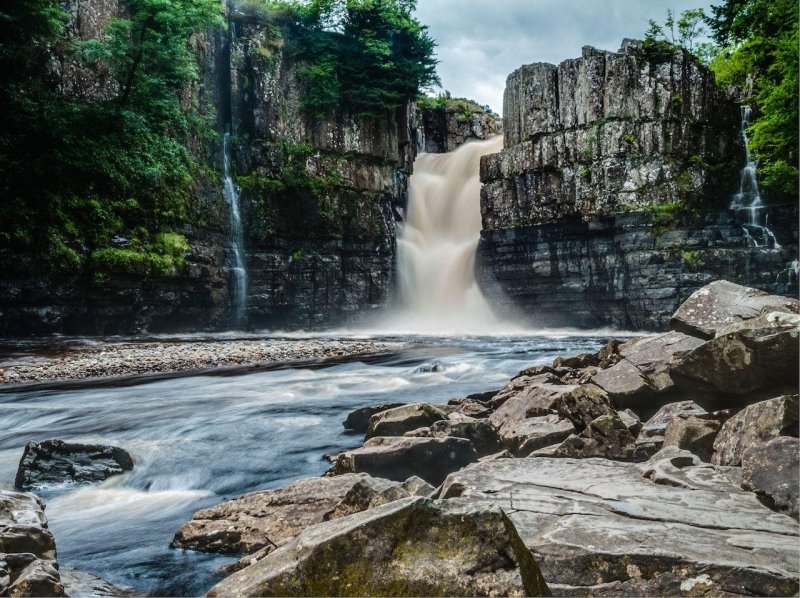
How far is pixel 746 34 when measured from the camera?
2138cm

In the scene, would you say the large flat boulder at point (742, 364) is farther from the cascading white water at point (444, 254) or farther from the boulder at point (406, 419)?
the cascading white water at point (444, 254)

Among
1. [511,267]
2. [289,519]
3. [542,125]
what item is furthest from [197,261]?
[289,519]

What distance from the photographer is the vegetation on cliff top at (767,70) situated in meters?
17.6

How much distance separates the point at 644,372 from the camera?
251 inches

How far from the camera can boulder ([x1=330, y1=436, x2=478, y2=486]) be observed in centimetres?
517

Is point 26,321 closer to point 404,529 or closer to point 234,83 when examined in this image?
point 234,83

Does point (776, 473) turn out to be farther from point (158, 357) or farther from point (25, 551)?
point (158, 357)

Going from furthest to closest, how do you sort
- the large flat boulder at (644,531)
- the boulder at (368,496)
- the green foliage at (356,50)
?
1. the green foliage at (356,50)
2. the boulder at (368,496)
3. the large flat boulder at (644,531)

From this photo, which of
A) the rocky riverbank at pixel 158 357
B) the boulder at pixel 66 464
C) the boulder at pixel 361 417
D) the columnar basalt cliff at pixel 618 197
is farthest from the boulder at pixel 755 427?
the columnar basalt cliff at pixel 618 197

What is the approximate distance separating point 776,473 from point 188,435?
6.90m

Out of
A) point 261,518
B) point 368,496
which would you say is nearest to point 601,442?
point 368,496

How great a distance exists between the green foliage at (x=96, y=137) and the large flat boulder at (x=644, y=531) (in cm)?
1983

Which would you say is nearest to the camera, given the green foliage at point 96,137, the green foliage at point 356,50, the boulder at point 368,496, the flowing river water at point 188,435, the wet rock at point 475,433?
the boulder at point 368,496

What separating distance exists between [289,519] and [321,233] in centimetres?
2500
